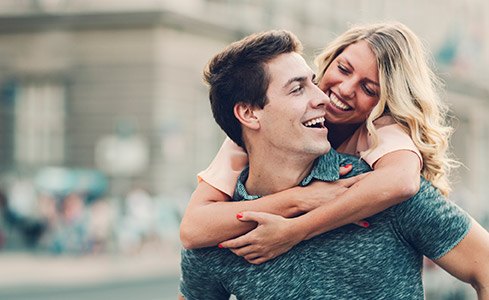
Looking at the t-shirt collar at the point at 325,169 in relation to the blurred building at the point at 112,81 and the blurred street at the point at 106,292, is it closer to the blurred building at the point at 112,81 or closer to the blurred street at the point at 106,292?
the blurred street at the point at 106,292

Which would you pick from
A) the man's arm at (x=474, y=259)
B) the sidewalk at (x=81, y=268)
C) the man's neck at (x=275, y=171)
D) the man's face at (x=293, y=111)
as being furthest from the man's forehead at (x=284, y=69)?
the sidewalk at (x=81, y=268)

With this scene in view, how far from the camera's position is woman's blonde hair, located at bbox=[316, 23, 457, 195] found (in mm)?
3002

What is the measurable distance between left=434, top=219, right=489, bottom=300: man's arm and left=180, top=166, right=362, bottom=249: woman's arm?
1.08ft

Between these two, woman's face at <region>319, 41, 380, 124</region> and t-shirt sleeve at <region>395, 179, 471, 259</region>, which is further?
woman's face at <region>319, 41, 380, 124</region>

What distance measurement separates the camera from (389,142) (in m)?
2.99

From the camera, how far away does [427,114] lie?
303 cm

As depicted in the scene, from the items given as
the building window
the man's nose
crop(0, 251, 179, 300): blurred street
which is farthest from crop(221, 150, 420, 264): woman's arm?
the building window

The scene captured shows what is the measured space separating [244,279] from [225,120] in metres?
0.45

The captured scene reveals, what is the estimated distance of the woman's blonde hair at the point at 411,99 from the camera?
3.00 m

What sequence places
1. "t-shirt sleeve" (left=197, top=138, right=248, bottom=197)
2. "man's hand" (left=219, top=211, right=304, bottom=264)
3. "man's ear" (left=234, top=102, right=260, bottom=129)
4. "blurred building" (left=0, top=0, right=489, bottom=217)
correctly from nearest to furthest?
1. "man's hand" (left=219, top=211, right=304, bottom=264)
2. "man's ear" (left=234, top=102, right=260, bottom=129)
3. "t-shirt sleeve" (left=197, top=138, right=248, bottom=197)
4. "blurred building" (left=0, top=0, right=489, bottom=217)

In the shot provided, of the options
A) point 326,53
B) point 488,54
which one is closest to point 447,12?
point 488,54

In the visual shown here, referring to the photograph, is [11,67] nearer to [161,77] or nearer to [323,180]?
[161,77]

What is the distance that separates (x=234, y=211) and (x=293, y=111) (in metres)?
0.32

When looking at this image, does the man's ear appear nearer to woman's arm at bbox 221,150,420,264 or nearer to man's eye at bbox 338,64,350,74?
woman's arm at bbox 221,150,420,264
